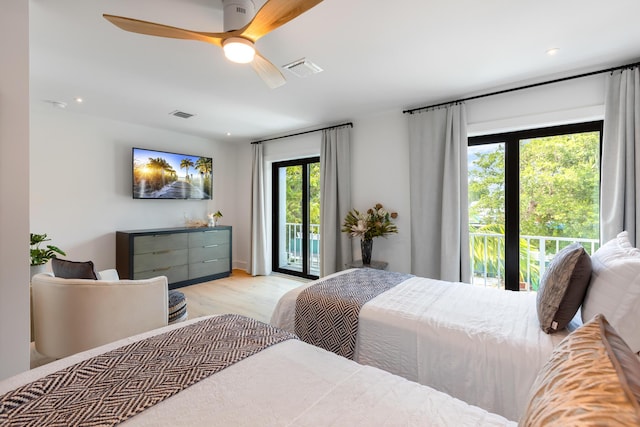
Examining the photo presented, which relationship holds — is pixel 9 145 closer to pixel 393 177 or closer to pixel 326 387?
pixel 326 387

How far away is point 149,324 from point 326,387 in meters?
1.69

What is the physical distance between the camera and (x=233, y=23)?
5.62 ft

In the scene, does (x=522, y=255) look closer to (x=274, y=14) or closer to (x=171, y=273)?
(x=274, y=14)

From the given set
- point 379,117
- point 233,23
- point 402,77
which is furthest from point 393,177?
point 233,23

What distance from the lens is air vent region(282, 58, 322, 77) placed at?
250 cm

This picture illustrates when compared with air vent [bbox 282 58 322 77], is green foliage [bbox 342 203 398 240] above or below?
below

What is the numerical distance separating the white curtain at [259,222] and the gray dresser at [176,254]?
440mm

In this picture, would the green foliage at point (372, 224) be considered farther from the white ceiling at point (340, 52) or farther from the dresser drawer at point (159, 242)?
the dresser drawer at point (159, 242)

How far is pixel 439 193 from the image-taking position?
133 inches

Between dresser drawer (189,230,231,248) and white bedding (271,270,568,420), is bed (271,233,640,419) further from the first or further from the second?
dresser drawer (189,230,231,248)

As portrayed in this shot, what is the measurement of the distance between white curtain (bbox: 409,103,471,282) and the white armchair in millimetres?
2815

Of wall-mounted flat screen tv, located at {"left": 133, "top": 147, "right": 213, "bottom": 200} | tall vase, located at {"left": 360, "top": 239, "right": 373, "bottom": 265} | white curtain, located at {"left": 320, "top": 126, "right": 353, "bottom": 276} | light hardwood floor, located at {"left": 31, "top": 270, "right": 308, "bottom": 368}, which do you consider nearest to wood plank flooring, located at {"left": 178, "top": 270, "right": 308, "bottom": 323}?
light hardwood floor, located at {"left": 31, "top": 270, "right": 308, "bottom": 368}

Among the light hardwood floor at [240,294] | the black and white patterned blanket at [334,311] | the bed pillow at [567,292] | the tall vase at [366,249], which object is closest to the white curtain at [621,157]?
the bed pillow at [567,292]

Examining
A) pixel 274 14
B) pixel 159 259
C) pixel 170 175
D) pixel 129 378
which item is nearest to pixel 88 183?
pixel 170 175
